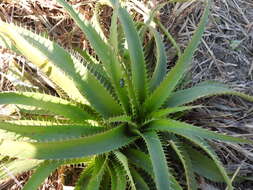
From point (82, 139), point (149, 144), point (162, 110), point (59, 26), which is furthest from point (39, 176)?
point (59, 26)

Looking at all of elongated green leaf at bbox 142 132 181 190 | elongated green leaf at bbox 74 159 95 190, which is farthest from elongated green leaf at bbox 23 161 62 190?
elongated green leaf at bbox 142 132 181 190

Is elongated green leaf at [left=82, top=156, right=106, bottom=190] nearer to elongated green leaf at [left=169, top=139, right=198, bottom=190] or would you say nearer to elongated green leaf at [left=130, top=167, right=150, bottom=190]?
elongated green leaf at [left=130, top=167, right=150, bottom=190]

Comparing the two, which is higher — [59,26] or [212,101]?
[59,26]

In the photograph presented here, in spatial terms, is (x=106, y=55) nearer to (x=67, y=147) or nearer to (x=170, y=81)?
(x=170, y=81)

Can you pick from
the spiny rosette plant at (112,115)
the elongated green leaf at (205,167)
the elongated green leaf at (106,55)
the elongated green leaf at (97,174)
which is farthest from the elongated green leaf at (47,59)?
the elongated green leaf at (205,167)

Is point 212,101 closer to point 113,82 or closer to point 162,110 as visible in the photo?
point 162,110

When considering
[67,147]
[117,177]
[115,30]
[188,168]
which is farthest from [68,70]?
[188,168]

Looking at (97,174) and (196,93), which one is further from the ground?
(196,93)
